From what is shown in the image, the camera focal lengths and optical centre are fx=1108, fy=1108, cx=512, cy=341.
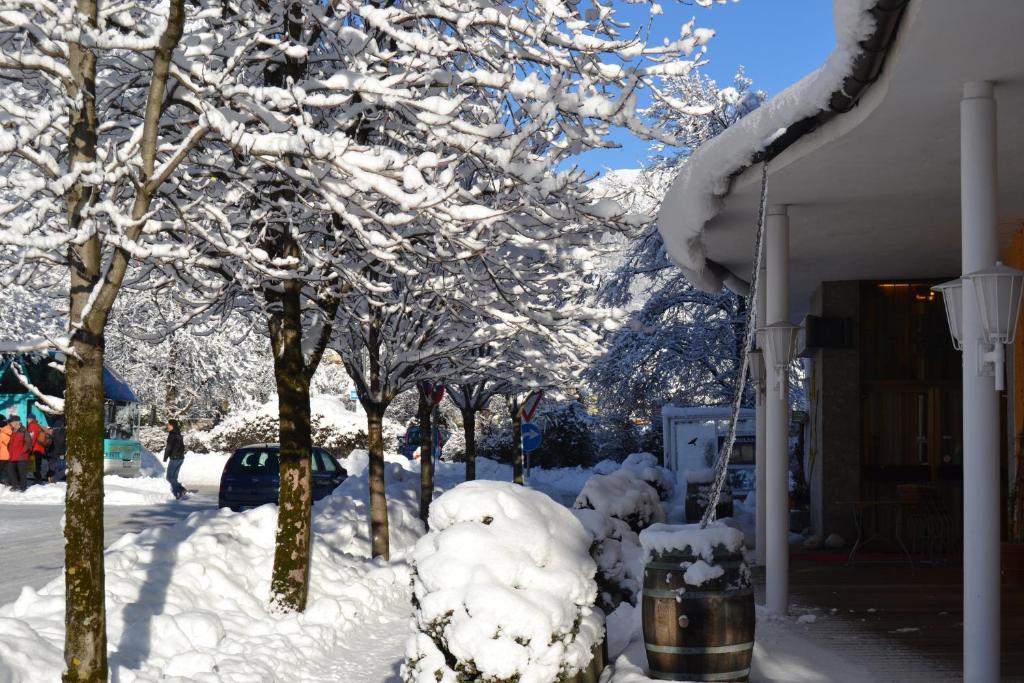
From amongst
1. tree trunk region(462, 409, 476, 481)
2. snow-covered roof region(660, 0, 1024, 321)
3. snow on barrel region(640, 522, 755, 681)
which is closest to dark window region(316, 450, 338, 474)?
tree trunk region(462, 409, 476, 481)

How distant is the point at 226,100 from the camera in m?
7.23

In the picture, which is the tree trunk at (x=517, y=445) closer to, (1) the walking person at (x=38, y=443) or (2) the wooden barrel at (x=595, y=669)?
(1) the walking person at (x=38, y=443)

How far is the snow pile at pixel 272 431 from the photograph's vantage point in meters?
44.1

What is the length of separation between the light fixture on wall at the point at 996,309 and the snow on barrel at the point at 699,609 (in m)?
1.71

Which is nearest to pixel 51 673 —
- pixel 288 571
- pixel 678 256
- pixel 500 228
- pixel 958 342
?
pixel 288 571

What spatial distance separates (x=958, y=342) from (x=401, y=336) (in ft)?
30.3

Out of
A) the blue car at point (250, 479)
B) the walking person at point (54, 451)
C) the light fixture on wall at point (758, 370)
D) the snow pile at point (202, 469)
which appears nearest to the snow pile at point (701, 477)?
the light fixture on wall at point (758, 370)

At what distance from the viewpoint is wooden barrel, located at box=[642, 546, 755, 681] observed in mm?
6160

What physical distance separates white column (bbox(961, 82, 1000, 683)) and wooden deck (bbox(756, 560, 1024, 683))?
0.86 m

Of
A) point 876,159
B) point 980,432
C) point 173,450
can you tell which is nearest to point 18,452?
point 173,450

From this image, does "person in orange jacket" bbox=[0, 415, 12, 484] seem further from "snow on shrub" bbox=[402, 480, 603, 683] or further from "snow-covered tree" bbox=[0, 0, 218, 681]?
"snow on shrub" bbox=[402, 480, 603, 683]

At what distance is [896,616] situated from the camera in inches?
363

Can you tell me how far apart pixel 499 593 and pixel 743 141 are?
399 centimetres

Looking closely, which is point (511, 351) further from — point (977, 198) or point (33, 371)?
point (33, 371)
